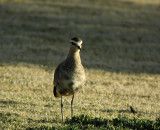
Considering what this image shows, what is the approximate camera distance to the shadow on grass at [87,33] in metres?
14.6

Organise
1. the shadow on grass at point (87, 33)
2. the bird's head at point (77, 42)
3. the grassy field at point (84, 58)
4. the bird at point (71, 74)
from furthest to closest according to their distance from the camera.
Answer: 1. the shadow on grass at point (87, 33)
2. the grassy field at point (84, 58)
3. the bird at point (71, 74)
4. the bird's head at point (77, 42)

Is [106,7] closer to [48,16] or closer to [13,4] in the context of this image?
[48,16]

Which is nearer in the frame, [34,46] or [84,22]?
[34,46]

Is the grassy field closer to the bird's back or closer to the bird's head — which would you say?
the bird's back

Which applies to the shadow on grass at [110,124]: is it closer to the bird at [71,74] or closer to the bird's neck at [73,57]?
the bird at [71,74]

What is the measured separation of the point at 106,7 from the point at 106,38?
706 centimetres

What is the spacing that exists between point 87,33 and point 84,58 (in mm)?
4327

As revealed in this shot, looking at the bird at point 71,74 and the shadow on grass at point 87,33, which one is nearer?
the bird at point 71,74

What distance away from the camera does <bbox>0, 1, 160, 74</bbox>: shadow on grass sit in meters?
14.6

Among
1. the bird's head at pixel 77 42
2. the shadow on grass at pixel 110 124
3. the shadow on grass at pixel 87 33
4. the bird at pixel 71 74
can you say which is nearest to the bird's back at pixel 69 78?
the bird at pixel 71 74

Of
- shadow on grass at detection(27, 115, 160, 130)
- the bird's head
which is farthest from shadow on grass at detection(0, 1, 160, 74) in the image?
shadow on grass at detection(27, 115, 160, 130)

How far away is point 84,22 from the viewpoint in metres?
21.3

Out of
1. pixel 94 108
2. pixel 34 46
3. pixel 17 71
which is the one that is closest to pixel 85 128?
pixel 94 108

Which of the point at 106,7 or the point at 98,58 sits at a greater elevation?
the point at 106,7
